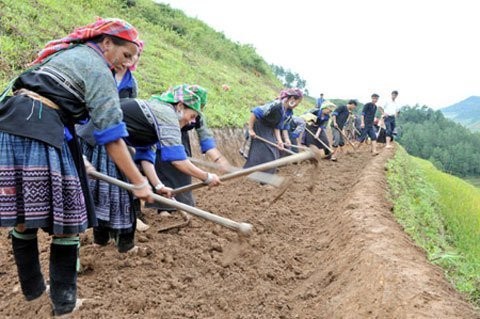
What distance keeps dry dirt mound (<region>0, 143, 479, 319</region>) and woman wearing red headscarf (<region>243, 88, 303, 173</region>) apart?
206 centimetres

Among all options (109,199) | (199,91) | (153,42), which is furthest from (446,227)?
(153,42)

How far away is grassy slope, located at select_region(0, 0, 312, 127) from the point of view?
23.0 ft

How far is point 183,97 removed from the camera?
3361 mm

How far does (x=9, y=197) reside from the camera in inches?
81.7

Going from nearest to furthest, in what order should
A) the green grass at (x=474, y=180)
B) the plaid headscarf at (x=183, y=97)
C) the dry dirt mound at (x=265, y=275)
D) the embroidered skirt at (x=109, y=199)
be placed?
1. the dry dirt mound at (x=265, y=275)
2. the embroidered skirt at (x=109, y=199)
3. the plaid headscarf at (x=183, y=97)
4. the green grass at (x=474, y=180)

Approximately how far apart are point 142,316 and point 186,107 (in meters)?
1.57

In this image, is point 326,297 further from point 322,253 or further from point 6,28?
point 6,28

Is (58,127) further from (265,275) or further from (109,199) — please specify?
(265,275)

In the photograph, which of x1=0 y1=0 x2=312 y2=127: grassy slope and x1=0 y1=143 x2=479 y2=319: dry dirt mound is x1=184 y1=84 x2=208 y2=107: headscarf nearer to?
x1=0 y1=143 x2=479 y2=319: dry dirt mound

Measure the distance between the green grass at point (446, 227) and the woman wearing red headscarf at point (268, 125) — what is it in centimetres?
193

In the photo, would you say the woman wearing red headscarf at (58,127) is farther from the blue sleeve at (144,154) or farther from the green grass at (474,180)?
the green grass at (474,180)

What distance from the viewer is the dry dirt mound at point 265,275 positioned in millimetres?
2646

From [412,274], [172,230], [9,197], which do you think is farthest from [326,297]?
[9,197]

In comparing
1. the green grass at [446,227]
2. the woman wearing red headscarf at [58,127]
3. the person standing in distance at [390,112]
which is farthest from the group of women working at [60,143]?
the person standing in distance at [390,112]
